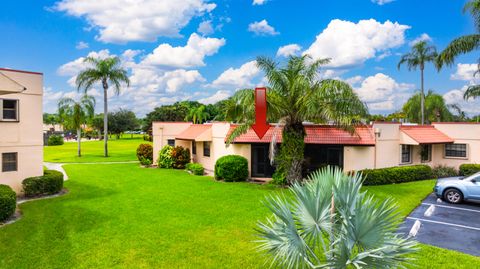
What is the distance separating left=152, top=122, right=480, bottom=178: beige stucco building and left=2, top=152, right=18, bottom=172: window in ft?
38.5

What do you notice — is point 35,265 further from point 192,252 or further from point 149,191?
point 149,191

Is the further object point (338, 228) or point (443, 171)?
point (443, 171)

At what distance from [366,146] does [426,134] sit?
19.5 feet

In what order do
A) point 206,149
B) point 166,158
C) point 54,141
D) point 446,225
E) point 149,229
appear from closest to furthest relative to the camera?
1. point 149,229
2. point 446,225
3. point 206,149
4. point 166,158
5. point 54,141

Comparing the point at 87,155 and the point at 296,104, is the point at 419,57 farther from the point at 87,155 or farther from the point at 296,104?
the point at 87,155

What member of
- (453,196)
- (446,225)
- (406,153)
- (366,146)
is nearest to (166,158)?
(366,146)

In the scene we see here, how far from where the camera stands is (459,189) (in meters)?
14.5

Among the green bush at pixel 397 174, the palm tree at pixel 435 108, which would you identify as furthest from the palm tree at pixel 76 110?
the palm tree at pixel 435 108

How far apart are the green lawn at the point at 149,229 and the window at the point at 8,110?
4.45 metres

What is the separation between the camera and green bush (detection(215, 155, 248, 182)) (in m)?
20.3

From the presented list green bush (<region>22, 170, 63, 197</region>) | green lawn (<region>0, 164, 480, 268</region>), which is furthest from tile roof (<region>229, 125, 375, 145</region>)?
green bush (<region>22, 170, 63, 197</region>)

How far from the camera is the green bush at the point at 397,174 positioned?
18984mm

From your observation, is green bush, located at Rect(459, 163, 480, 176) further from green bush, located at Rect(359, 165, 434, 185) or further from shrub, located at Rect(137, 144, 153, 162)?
shrub, located at Rect(137, 144, 153, 162)

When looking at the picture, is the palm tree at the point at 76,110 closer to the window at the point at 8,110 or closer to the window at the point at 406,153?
the window at the point at 8,110
